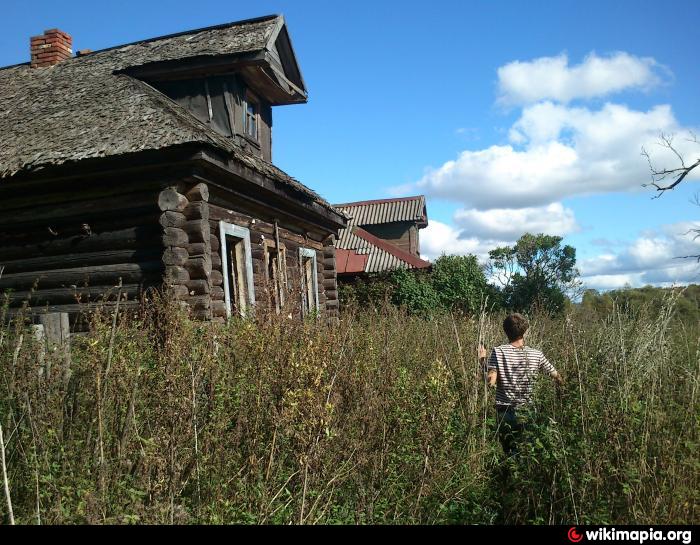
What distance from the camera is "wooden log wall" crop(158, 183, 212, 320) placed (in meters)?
7.06

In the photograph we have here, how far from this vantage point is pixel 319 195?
37.3 ft

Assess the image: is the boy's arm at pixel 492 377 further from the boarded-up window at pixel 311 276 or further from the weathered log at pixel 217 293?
the boarded-up window at pixel 311 276

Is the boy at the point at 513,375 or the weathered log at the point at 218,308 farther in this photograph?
the weathered log at the point at 218,308

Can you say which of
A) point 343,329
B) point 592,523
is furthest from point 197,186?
point 592,523

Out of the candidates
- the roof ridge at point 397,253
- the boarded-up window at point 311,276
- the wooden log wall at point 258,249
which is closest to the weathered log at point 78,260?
the wooden log wall at point 258,249

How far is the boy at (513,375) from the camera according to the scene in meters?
4.38

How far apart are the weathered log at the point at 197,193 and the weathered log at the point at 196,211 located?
2.6 inches

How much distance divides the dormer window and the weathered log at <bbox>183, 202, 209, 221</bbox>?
3.59 m

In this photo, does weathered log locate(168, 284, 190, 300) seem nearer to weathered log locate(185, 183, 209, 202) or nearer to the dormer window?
weathered log locate(185, 183, 209, 202)

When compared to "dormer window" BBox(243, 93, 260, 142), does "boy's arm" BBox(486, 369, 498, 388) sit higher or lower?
lower

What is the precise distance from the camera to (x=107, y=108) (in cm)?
822
